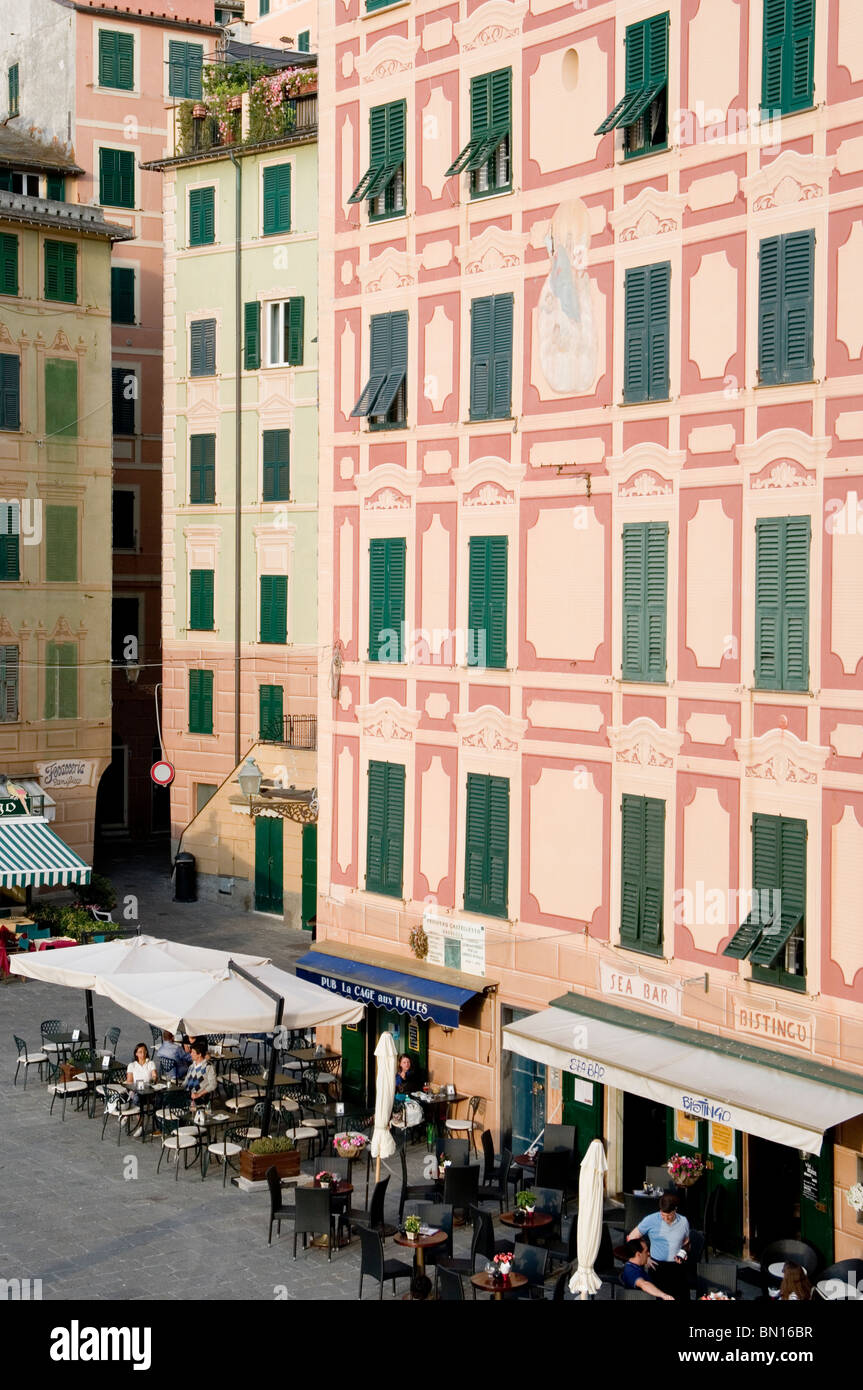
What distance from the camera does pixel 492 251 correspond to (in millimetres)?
23219

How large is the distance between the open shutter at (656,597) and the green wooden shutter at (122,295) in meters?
29.9

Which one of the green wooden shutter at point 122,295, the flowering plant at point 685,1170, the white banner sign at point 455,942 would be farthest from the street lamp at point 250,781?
the green wooden shutter at point 122,295

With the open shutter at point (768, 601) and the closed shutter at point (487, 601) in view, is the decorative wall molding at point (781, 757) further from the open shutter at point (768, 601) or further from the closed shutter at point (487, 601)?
the closed shutter at point (487, 601)

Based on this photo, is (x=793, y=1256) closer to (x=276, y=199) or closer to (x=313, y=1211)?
(x=313, y=1211)

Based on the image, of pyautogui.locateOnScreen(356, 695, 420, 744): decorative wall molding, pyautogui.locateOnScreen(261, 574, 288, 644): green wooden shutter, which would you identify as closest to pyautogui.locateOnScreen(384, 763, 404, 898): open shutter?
pyautogui.locateOnScreen(356, 695, 420, 744): decorative wall molding

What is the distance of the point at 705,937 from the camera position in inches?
794

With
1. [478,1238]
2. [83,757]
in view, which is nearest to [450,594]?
[478,1238]

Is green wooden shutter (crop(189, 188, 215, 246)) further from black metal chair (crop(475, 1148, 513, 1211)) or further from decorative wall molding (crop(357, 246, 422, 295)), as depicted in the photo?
black metal chair (crop(475, 1148, 513, 1211))

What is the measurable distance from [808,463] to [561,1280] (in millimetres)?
9028

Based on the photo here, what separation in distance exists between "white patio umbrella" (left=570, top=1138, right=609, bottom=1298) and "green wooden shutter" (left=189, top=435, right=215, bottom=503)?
85.5 ft

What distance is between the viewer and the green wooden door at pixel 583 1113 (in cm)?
2203

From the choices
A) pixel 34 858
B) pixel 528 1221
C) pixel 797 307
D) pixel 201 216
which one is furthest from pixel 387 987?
pixel 201 216

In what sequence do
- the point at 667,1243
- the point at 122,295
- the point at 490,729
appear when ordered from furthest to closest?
the point at 122,295
the point at 490,729
the point at 667,1243

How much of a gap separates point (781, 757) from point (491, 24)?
35.8 feet
